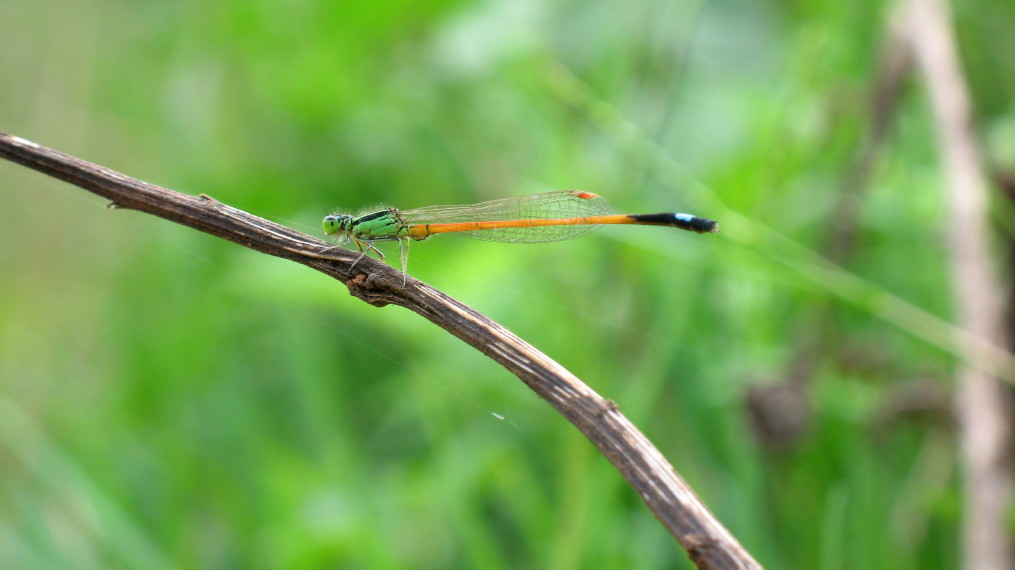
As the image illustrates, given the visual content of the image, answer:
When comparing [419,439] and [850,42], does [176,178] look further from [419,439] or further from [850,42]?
[850,42]

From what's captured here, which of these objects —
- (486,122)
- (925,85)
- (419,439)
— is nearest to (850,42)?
(925,85)

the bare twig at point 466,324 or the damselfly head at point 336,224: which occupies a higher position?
the damselfly head at point 336,224

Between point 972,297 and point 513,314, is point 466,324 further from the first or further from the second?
point 972,297

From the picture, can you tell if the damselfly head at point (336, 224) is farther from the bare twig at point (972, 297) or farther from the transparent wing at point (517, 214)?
the bare twig at point (972, 297)

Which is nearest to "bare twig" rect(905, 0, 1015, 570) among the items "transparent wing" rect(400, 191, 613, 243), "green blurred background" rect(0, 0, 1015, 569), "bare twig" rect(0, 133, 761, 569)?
"green blurred background" rect(0, 0, 1015, 569)

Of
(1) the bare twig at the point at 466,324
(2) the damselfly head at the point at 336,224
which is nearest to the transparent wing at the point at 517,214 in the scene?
(2) the damselfly head at the point at 336,224

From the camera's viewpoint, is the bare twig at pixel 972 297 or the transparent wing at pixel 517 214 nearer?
the bare twig at pixel 972 297
